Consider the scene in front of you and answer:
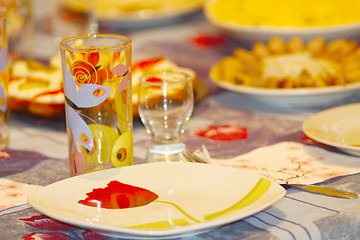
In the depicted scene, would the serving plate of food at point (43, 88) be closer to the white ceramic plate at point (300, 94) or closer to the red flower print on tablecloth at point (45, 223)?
the white ceramic plate at point (300, 94)

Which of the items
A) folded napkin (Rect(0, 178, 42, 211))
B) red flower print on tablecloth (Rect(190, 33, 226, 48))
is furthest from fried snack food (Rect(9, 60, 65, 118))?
red flower print on tablecloth (Rect(190, 33, 226, 48))

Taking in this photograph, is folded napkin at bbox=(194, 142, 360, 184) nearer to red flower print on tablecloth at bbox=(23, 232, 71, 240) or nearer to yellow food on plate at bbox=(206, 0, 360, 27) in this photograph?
red flower print on tablecloth at bbox=(23, 232, 71, 240)

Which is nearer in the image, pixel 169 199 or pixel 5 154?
pixel 169 199

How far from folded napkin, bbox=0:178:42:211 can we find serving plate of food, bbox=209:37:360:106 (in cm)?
48

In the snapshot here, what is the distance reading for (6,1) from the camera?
1398 millimetres

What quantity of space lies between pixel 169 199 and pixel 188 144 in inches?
12.1

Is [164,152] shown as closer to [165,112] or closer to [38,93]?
[165,112]

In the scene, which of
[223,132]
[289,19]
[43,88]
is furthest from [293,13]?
[43,88]

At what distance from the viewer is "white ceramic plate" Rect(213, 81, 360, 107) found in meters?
1.13

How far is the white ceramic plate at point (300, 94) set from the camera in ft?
3.72

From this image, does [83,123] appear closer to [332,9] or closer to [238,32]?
[238,32]

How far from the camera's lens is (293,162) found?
920 mm

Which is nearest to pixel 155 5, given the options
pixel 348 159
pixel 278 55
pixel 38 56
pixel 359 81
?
pixel 38 56

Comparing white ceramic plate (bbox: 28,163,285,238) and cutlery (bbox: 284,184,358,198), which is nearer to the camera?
white ceramic plate (bbox: 28,163,285,238)
